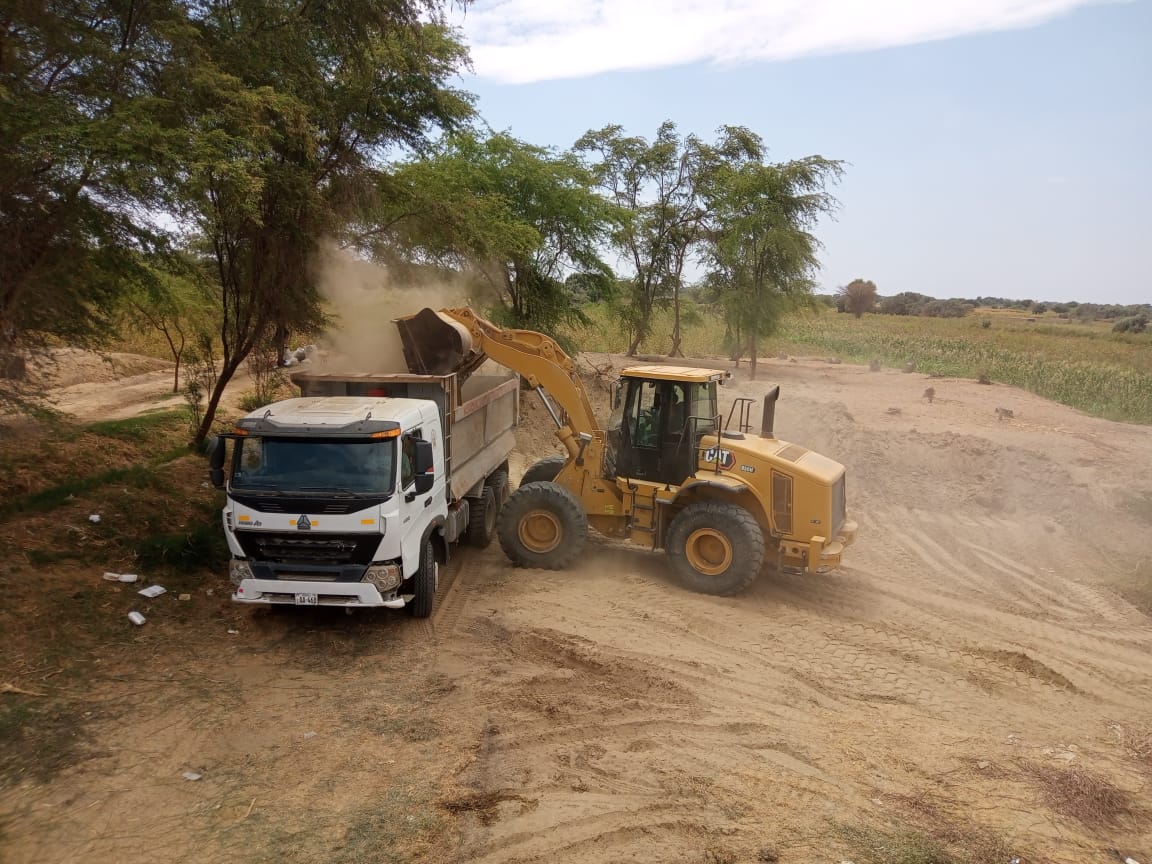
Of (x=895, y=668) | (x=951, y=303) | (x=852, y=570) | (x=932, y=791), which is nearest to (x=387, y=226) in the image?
(x=852, y=570)

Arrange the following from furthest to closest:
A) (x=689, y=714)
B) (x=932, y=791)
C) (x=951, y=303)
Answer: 1. (x=951, y=303)
2. (x=689, y=714)
3. (x=932, y=791)

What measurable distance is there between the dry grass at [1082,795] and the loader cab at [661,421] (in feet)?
16.4

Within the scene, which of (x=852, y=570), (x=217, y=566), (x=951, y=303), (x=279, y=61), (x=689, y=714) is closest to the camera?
(x=689, y=714)

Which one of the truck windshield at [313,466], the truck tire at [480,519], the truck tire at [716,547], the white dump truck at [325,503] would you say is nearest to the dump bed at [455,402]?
the truck tire at [480,519]

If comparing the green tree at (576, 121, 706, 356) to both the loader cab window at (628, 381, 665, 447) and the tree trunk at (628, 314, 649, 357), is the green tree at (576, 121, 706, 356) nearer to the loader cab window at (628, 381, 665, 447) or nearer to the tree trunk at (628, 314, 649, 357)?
the tree trunk at (628, 314, 649, 357)

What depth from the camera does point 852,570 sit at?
11641 millimetres

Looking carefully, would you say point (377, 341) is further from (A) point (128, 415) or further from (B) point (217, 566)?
(A) point (128, 415)

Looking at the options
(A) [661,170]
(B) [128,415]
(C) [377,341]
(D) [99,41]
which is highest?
(A) [661,170]

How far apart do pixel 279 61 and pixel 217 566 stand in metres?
6.58

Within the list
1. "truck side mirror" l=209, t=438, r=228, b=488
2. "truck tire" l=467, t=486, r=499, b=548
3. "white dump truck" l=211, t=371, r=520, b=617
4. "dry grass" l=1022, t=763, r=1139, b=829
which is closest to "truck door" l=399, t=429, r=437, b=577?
"white dump truck" l=211, t=371, r=520, b=617

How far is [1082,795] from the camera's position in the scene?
19.9 feet

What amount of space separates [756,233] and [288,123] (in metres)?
18.2

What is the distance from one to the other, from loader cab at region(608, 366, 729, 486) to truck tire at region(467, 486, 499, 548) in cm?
216

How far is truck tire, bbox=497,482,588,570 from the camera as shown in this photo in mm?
10469
